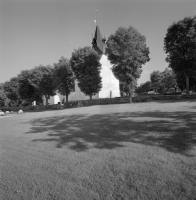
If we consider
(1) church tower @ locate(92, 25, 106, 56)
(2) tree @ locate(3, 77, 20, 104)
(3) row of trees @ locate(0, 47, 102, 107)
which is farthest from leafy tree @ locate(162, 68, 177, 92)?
(2) tree @ locate(3, 77, 20, 104)

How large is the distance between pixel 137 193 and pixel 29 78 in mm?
Result: 46976

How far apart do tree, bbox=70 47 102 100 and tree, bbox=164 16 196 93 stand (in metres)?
13.9

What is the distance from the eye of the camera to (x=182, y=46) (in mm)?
22297

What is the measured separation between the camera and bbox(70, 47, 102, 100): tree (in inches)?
1135

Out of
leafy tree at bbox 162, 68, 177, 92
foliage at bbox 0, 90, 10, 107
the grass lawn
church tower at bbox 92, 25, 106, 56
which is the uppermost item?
church tower at bbox 92, 25, 106, 56

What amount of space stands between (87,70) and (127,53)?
925cm

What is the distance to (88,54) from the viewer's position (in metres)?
29.6

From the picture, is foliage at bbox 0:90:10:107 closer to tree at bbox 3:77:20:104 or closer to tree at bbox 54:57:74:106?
tree at bbox 3:77:20:104

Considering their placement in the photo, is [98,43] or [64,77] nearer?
[64,77]

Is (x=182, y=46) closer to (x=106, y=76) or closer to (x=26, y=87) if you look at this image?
(x=106, y=76)

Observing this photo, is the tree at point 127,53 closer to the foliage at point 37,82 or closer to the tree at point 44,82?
the foliage at point 37,82

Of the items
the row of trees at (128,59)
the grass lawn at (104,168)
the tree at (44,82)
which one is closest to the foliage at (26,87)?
the tree at (44,82)

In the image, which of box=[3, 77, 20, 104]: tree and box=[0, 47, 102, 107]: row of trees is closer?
box=[0, 47, 102, 107]: row of trees

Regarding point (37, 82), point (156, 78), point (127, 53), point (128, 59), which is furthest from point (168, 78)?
point (37, 82)
